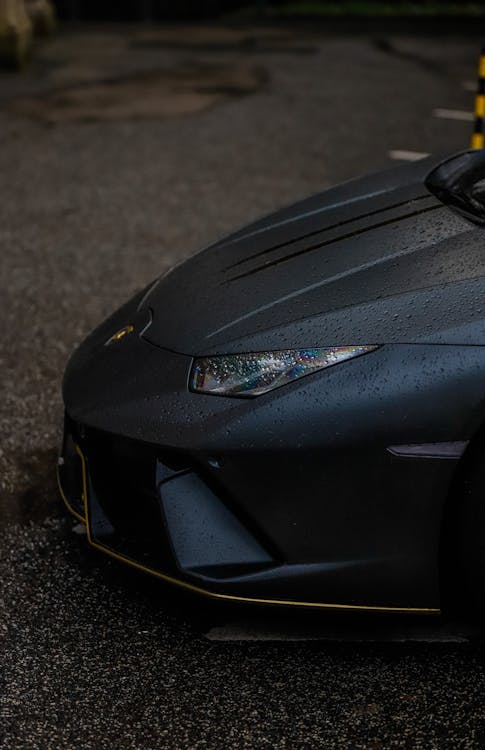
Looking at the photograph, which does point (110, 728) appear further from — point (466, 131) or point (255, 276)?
point (466, 131)

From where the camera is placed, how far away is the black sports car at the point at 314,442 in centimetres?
251

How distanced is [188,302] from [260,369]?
560 mm

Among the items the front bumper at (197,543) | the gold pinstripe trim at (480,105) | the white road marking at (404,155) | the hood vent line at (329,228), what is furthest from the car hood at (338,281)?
the white road marking at (404,155)

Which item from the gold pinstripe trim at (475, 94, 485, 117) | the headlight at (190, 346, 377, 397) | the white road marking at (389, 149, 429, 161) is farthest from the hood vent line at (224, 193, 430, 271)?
the white road marking at (389, 149, 429, 161)

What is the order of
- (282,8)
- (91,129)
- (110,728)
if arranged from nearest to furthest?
(110,728), (91,129), (282,8)

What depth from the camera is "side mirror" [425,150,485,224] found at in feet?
10.3

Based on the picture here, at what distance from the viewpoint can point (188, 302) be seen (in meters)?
3.15

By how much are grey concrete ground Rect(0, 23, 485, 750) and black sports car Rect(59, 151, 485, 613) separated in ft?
0.74

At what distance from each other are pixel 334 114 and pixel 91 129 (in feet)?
6.93

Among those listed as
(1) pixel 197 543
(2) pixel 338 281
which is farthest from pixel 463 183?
(1) pixel 197 543

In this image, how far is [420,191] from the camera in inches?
135

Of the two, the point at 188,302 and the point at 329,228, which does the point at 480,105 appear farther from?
the point at 188,302

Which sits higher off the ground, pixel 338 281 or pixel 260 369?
pixel 338 281

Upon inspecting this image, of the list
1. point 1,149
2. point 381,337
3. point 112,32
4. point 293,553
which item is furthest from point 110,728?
point 112,32
